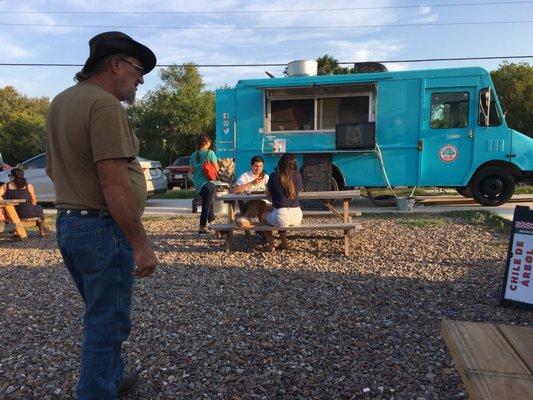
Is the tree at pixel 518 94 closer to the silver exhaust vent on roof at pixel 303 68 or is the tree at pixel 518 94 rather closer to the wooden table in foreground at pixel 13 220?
the silver exhaust vent on roof at pixel 303 68

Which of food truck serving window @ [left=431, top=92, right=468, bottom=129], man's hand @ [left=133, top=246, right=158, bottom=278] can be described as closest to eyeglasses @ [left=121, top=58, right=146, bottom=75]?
man's hand @ [left=133, top=246, right=158, bottom=278]

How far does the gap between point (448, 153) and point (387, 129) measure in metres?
1.40

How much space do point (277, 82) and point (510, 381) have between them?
31.3 feet

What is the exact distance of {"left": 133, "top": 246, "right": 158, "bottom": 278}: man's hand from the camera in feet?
6.86

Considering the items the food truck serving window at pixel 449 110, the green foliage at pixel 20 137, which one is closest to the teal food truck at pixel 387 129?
the food truck serving window at pixel 449 110

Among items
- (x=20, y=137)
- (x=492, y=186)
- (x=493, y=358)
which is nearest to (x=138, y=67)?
(x=493, y=358)

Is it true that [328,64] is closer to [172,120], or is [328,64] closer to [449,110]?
[172,120]

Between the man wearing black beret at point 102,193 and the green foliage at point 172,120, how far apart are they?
102 ft

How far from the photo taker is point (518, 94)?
29250mm

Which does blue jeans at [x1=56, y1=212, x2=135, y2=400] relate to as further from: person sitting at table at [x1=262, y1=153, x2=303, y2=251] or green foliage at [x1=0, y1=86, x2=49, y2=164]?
green foliage at [x1=0, y1=86, x2=49, y2=164]

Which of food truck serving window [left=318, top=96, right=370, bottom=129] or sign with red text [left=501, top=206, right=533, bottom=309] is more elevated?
food truck serving window [left=318, top=96, right=370, bottom=129]

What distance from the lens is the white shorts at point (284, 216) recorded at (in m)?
6.09

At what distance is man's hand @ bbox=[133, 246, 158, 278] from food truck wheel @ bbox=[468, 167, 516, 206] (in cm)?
971

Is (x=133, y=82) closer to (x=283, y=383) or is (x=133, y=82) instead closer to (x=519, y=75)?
(x=283, y=383)
